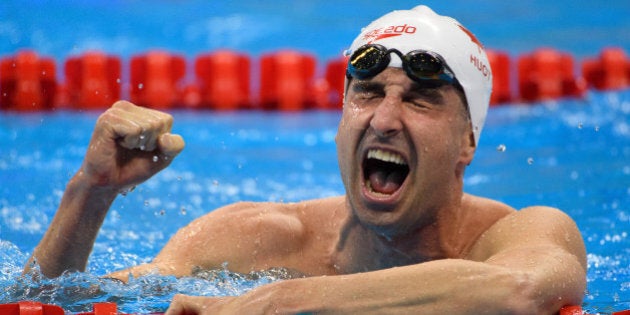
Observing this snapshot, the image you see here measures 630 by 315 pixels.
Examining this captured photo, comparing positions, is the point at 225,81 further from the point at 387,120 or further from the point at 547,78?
the point at 387,120

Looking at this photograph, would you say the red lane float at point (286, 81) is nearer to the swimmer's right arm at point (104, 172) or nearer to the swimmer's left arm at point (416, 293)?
the swimmer's right arm at point (104, 172)

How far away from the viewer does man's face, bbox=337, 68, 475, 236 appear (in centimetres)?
243

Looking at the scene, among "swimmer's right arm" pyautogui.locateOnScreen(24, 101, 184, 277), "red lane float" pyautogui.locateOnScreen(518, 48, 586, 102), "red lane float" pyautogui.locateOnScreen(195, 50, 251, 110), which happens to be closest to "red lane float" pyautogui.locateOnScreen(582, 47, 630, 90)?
"red lane float" pyautogui.locateOnScreen(518, 48, 586, 102)

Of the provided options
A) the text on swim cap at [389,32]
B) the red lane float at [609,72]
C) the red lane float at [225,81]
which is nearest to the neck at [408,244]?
the text on swim cap at [389,32]

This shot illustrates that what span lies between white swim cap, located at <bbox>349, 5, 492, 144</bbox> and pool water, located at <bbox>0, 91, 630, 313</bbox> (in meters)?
0.71

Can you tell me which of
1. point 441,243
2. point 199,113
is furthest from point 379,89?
point 199,113

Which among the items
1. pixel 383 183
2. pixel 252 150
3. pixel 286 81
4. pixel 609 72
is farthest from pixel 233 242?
pixel 609 72

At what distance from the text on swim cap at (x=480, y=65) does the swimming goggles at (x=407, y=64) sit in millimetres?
127

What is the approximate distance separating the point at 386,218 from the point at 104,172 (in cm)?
78

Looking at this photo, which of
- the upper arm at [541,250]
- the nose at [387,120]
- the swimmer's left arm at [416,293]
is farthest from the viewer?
the nose at [387,120]

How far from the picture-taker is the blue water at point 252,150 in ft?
12.2

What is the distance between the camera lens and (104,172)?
2.60 meters

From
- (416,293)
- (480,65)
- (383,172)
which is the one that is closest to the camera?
(416,293)

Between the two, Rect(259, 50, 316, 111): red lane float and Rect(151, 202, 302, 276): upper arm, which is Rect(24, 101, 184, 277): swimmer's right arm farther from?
Rect(259, 50, 316, 111): red lane float
